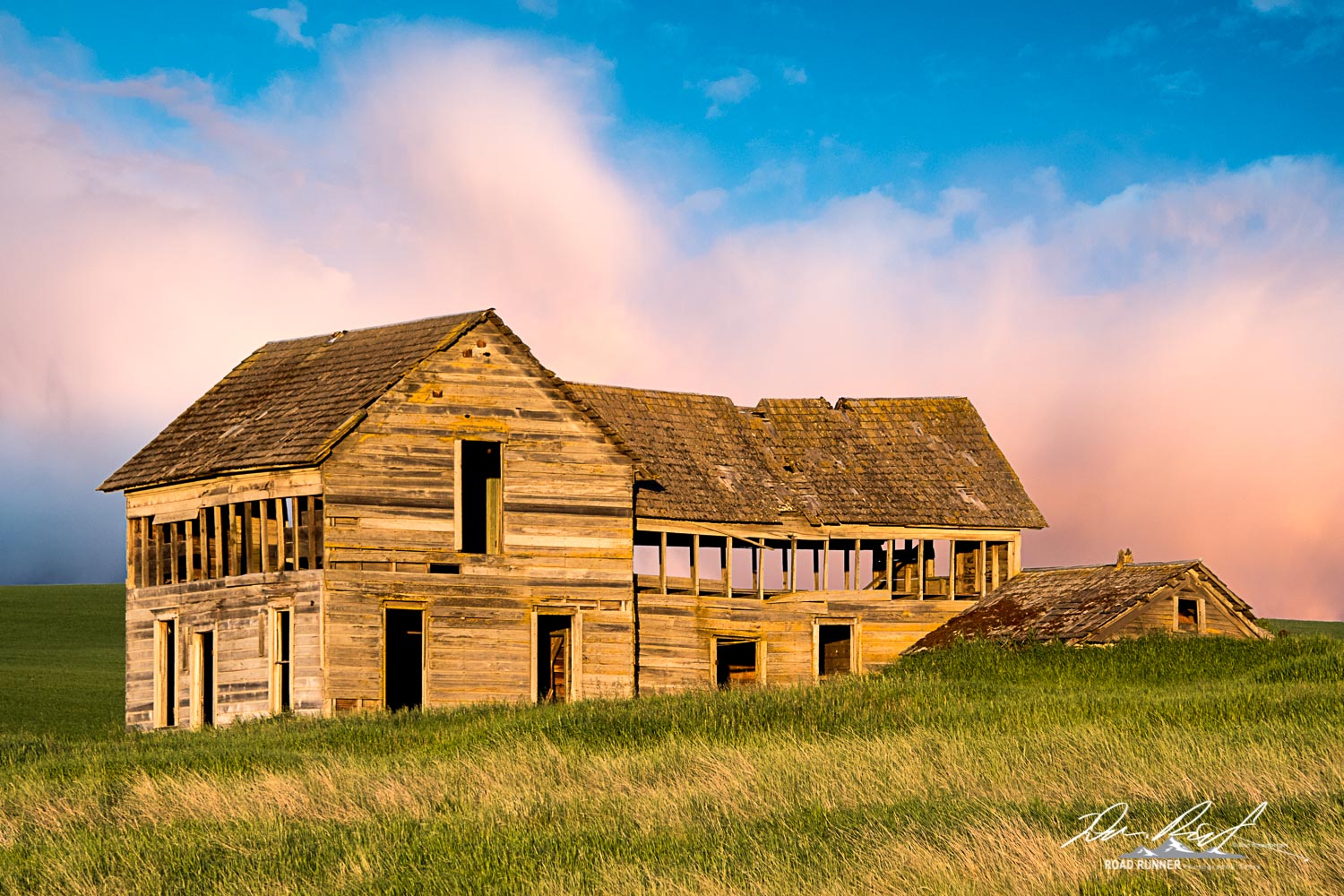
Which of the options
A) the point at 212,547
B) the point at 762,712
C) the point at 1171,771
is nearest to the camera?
the point at 1171,771

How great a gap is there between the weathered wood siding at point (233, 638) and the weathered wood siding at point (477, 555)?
510 millimetres

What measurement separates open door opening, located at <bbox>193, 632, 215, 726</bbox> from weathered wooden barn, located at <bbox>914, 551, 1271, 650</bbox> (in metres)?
15.3

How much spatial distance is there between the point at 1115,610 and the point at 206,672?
18.1 m

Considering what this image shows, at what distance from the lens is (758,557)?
37.7 meters

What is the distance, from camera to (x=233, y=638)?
31.9 metres

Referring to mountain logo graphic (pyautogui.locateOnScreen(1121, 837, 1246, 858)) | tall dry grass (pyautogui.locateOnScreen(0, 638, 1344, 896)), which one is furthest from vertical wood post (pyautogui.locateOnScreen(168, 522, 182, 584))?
mountain logo graphic (pyautogui.locateOnScreen(1121, 837, 1246, 858))

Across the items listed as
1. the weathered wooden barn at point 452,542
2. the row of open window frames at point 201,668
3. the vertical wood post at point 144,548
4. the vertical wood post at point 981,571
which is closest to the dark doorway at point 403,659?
the weathered wooden barn at point 452,542

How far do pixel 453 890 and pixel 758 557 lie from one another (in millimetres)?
23184

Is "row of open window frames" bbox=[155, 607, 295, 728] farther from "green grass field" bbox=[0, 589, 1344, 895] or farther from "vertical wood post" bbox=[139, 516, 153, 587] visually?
"green grass field" bbox=[0, 589, 1344, 895]

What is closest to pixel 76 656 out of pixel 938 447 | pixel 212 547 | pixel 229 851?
pixel 212 547

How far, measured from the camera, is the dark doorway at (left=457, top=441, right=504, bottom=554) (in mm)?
32781

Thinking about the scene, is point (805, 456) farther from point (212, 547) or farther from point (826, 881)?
point (826, 881)

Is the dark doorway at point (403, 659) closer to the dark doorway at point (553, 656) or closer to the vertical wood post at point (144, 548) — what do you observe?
the dark doorway at point (553, 656)

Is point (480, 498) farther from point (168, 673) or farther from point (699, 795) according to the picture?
point (699, 795)
